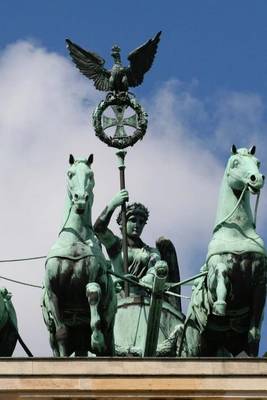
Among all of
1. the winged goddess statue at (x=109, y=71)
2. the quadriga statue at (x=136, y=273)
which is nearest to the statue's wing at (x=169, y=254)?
the quadriga statue at (x=136, y=273)

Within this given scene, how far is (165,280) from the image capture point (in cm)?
3528

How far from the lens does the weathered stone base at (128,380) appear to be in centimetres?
3297

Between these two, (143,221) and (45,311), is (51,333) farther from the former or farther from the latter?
(143,221)

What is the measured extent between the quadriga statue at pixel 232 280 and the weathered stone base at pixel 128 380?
129cm

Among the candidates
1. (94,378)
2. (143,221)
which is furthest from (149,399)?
(143,221)

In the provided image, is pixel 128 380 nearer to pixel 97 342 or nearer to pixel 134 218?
pixel 97 342

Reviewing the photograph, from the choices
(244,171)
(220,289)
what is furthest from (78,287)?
(244,171)

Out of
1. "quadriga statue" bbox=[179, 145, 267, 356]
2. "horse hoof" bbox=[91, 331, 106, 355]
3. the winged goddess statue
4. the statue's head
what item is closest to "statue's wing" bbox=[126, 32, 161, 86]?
the winged goddess statue

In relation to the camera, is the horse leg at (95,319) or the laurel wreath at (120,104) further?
the laurel wreath at (120,104)

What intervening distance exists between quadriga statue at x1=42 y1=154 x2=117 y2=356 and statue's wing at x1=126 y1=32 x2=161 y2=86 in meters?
4.50

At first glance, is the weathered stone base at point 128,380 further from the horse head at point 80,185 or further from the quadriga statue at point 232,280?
the horse head at point 80,185

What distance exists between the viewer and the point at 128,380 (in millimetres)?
33094

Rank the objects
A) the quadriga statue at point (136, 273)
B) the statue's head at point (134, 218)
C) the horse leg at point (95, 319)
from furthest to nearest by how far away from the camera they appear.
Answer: the statue's head at point (134, 218) < the quadriga statue at point (136, 273) < the horse leg at point (95, 319)

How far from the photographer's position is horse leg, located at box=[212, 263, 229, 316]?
34.1m
